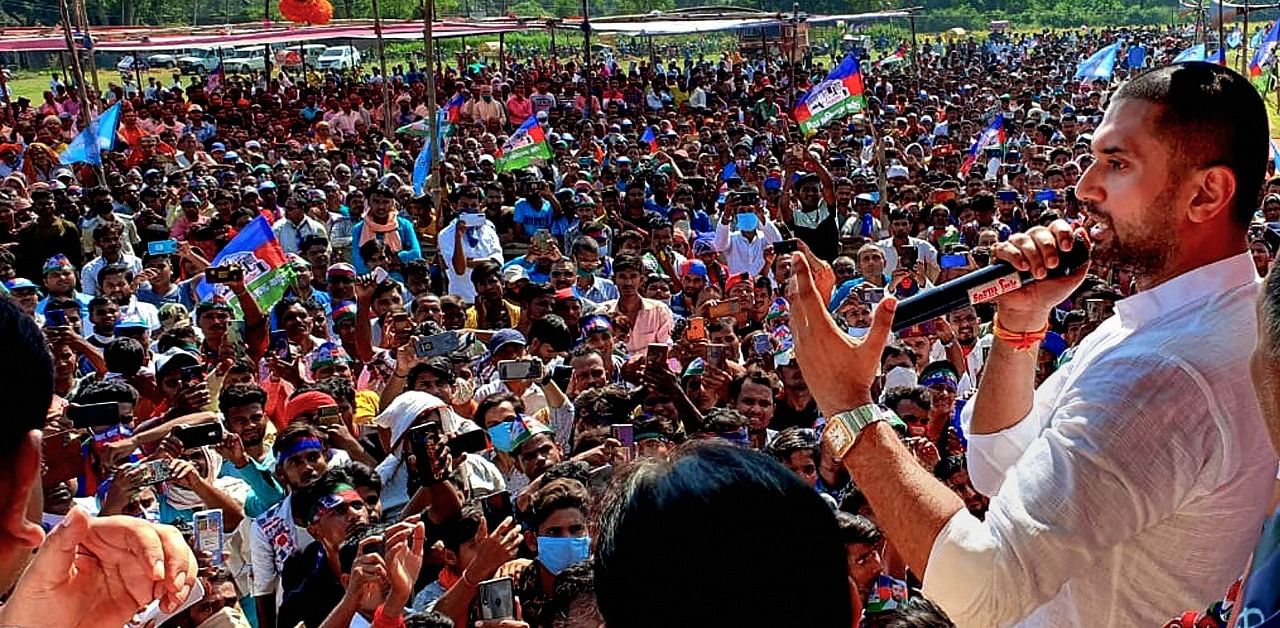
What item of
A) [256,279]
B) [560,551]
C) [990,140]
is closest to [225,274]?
[256,279]

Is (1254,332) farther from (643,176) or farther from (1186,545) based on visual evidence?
(643,176)

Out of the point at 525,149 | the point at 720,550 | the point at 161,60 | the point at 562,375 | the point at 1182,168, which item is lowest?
the point at 562,375

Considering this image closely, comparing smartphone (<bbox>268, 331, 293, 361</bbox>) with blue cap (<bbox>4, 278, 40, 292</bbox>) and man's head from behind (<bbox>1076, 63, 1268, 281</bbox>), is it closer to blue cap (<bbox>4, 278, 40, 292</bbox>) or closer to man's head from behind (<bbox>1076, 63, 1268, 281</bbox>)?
blue cap (<bbox>4, 278, 40, 292</bbox>)

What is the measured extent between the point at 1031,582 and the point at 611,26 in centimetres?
1949

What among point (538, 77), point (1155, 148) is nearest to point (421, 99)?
point (538, 77)

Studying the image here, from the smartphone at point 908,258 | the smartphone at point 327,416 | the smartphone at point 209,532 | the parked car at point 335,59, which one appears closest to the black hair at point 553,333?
the smartphone at point 327,416

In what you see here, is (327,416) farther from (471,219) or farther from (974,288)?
(471,219)

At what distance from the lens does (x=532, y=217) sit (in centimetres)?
970

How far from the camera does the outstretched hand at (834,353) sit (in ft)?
5.96

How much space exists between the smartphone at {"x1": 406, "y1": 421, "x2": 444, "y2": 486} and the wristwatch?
2.50m

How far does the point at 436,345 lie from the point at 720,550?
4393 mm

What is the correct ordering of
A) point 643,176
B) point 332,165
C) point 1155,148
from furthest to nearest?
point 332,165 → point 643,176 → point 1155,148

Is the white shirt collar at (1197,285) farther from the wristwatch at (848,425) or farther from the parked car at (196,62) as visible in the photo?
the parked car at (196,62)

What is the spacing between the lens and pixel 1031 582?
1635 millimetres
